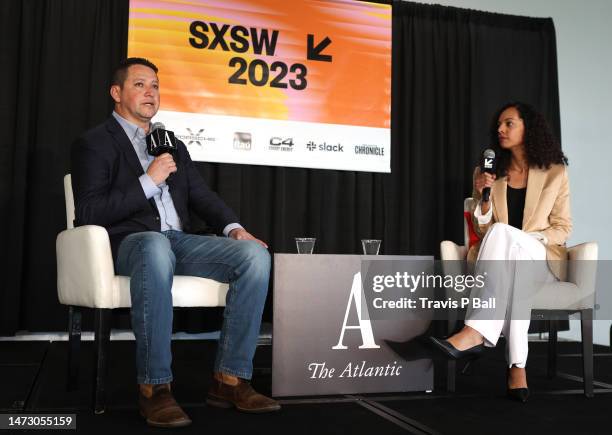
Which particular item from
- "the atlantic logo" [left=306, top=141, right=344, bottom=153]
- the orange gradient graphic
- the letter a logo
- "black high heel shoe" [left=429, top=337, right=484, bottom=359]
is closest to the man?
the letter a logo

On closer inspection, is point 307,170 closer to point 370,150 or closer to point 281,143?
point 281,143

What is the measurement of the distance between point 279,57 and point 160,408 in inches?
103

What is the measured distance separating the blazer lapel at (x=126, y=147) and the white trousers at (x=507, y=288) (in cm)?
129

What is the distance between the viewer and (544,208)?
8.46 feet

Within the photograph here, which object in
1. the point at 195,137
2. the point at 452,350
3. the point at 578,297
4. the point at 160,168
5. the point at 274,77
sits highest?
the point at 274,77

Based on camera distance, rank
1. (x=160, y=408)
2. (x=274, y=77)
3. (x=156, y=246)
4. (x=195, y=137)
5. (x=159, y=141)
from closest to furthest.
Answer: (x=160, y=408)
(x=156, y=246)
(x=159, y=141)
(x=195, y=137)
(x=274, y=77)

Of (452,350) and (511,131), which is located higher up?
(511,131)

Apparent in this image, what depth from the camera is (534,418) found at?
1.91 metres

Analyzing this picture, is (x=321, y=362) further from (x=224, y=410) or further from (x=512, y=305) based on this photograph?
(x=512, y=305)

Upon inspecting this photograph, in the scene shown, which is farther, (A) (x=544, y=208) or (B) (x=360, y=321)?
(A) (x=544, y=208)

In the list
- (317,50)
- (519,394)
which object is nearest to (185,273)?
(519,394)

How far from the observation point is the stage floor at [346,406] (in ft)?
5.72

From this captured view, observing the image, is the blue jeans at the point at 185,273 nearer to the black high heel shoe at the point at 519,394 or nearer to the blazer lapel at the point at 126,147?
the blazer lapel at the point at 126,147

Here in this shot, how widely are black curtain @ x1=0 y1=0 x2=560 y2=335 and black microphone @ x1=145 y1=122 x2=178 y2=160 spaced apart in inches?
61.1
